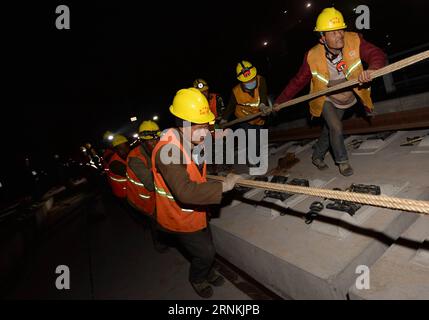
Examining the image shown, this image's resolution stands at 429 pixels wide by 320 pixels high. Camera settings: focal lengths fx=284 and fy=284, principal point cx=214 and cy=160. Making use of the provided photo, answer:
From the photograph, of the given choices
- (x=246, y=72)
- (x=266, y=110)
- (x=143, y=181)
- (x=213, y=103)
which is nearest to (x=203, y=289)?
(x=143, y=181)

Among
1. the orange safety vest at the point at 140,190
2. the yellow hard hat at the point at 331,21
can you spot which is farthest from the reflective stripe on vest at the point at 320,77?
the orange safety vest at the point at 140,190

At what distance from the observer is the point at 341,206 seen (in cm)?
265

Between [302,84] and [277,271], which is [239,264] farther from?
[302,84]

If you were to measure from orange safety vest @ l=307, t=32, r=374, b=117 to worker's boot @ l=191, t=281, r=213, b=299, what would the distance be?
102 inches

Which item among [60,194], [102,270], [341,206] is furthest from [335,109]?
[60,194]

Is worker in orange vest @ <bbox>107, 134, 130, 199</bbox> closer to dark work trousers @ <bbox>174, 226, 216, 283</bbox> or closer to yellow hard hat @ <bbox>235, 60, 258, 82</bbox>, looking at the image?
dark work trousers @ <bbox>174, 226, 216, 283</bbox>

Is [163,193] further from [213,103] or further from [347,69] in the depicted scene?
[213,103]

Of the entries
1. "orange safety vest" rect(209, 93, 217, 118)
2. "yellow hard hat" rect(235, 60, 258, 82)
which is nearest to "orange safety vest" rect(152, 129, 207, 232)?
"yellow hard hat" rect(235, 60, 258, 82)

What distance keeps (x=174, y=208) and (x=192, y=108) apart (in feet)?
3.46

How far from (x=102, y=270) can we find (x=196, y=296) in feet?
6.59

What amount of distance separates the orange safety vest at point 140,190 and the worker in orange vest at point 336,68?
2.36 m

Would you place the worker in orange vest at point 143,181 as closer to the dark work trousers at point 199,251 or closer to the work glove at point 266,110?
the dark work trousers at point 199,251

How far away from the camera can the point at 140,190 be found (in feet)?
13.8

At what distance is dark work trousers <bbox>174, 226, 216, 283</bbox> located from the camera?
313 centimetres
